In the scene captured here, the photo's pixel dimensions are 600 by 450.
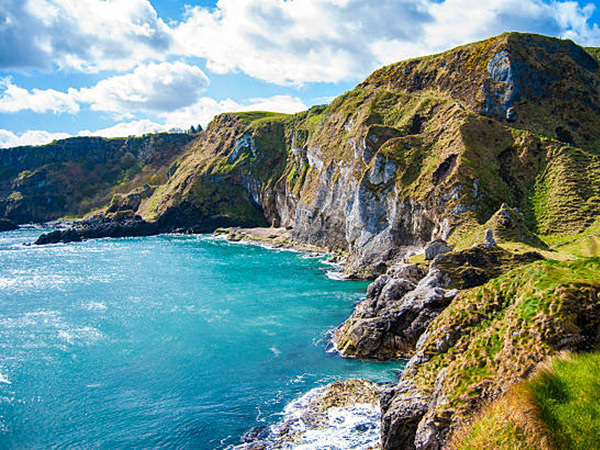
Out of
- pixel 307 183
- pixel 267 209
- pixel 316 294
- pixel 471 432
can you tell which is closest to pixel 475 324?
pixel 471 432

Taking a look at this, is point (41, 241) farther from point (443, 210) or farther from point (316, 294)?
point (443, 210)

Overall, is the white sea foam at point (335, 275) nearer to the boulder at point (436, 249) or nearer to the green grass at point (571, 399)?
the boulder at point (436, 249)

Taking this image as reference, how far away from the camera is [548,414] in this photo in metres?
11.0

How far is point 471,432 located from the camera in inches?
471

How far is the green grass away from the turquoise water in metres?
16.8

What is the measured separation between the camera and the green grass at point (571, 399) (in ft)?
34.2

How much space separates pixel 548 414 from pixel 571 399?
0.80 metres

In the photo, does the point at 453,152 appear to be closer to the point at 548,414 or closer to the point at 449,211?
the point at 449,211

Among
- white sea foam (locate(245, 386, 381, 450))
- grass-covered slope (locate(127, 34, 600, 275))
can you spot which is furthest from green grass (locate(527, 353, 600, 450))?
grass-covered slope (locate(127, 34, 600, 275))

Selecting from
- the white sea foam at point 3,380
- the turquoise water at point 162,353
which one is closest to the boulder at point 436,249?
the turquoise water at point 162,353

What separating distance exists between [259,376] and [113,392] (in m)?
10.4

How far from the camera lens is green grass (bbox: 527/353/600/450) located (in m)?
10.4

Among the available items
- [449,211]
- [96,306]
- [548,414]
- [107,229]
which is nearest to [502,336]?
[548,414]

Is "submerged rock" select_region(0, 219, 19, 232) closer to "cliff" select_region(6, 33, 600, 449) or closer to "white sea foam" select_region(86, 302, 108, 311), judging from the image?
"cliff" select_region(6, 33, 600, 449)
